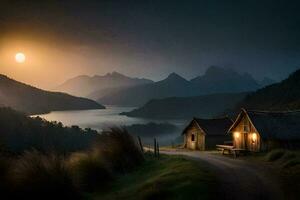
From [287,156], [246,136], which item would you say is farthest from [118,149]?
[246,136]

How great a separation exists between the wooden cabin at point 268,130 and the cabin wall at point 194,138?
14.9m

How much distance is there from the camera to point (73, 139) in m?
67.4

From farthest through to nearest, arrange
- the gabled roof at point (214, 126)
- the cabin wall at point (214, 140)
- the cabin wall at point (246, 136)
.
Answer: the gabled roof at point (214, 126) < the cabin wall at point (214, 140) < the cabin wall at point (246, 136)

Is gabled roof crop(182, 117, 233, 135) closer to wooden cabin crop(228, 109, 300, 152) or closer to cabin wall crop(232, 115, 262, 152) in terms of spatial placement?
cabin wall crop(232, 115, 262, 152)

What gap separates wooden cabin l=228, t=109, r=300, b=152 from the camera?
39.2m

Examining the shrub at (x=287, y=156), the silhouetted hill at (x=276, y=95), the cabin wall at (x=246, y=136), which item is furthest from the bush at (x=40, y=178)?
the silhouetted hill at (x=276, y=95)

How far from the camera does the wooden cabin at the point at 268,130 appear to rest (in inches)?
1543

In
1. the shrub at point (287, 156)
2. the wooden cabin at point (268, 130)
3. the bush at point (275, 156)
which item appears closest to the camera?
the shrub at point (287, 156)

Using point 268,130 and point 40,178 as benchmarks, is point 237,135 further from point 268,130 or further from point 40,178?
point 40,178

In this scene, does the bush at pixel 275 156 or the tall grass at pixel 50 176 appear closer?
the tall grass at pixel 50 176

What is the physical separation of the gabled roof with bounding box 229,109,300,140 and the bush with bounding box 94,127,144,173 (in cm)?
1652

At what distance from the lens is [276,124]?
132 feet

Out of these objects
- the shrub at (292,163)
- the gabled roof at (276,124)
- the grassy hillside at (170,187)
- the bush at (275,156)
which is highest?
the gabled roof at (276,124)

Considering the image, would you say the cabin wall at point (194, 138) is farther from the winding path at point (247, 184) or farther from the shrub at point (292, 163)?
the winding path at point (247, 184)
